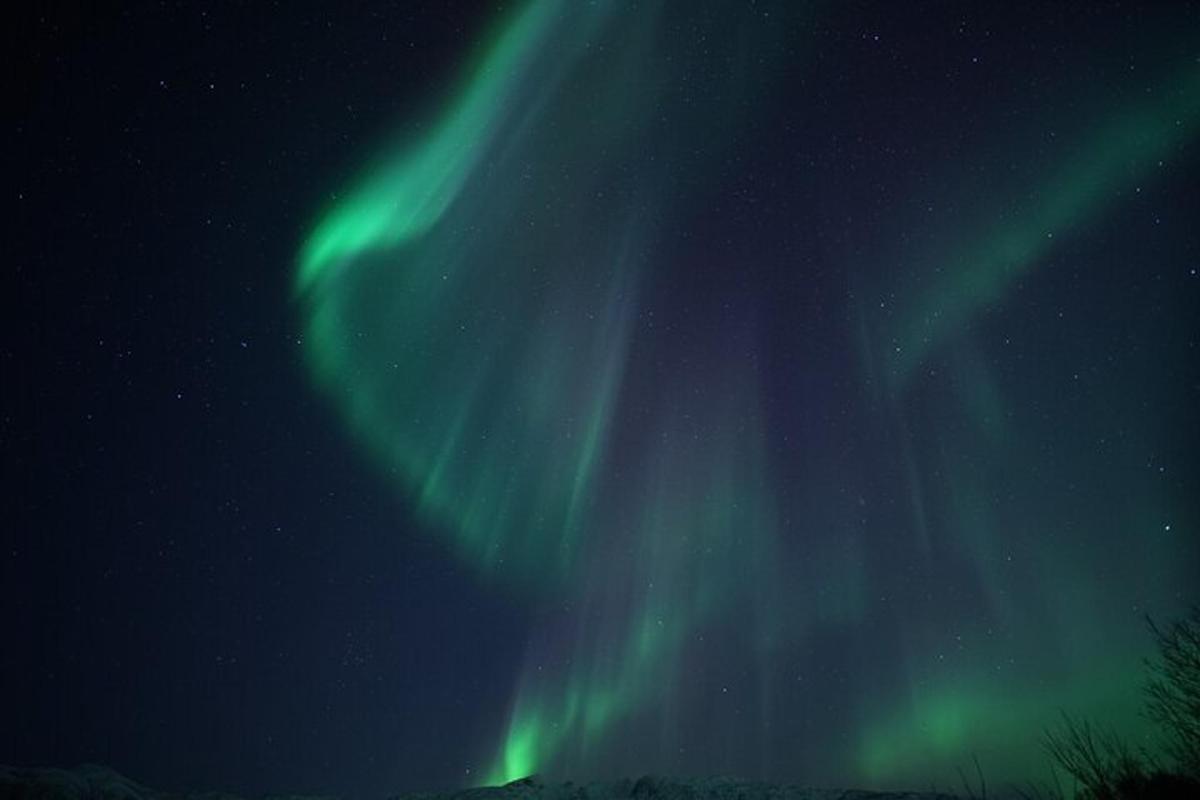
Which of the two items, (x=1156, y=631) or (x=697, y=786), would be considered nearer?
(x=1156, y=631)

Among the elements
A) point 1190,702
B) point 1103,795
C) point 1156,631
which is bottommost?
point 1103,795

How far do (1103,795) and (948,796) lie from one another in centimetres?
473

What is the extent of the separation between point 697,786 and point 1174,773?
13643 millimetres

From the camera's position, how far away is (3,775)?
22203mm

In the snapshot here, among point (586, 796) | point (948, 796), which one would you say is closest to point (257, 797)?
point (586, 796)

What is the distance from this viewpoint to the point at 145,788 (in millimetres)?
25500

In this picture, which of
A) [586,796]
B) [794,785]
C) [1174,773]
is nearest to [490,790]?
[586,796]

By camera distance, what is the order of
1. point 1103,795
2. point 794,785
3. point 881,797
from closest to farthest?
1. point 1103,795
2. point 881,797
3. point 794,785

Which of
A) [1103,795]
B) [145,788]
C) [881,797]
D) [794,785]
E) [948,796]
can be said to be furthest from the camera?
[145,788]

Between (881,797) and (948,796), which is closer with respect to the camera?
(948,796)

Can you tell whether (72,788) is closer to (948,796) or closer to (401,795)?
(401,795)

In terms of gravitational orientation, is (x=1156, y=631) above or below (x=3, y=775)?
above

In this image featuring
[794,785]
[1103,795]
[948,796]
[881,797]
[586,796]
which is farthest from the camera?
[586,796]

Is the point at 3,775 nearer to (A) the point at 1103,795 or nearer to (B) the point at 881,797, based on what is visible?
(B) the point at 881,797
